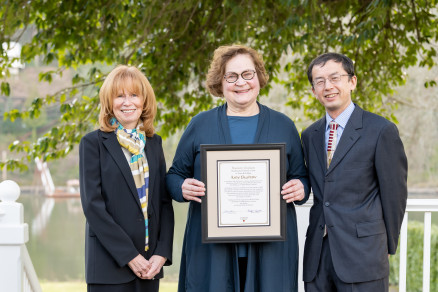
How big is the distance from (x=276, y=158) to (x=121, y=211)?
2.65 feet

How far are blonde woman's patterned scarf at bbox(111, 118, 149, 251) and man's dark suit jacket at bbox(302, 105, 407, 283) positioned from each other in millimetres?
890

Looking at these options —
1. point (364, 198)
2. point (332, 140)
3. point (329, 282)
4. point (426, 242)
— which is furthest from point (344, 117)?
point (426, 242)

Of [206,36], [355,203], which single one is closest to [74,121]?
[206,36]

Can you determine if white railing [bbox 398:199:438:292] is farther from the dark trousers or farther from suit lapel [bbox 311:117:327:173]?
suit lapel [bbox 311:117:327:173]

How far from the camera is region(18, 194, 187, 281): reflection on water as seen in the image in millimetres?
20812

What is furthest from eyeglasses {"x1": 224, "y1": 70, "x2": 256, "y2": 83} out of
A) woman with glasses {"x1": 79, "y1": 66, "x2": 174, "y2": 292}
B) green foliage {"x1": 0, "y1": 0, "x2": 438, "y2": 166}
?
green foliage {"x1": 0, "y1": 0, "x2": 438, "y2": 166}

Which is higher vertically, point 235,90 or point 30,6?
point 30,6

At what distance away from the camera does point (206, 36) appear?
6.38 meters

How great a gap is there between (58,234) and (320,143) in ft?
76.5

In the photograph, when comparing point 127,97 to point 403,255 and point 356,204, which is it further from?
point 403,255

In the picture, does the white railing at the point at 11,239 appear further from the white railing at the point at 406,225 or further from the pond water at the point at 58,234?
the pond water at the point at 58,234

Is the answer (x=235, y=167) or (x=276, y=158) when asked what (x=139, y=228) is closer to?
(x=235, y=167)

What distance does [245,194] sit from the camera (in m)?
2.58

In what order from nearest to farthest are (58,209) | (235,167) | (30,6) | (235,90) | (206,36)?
(235,167)
(235,90)
(30,6)
(206,36)
(58,209)
